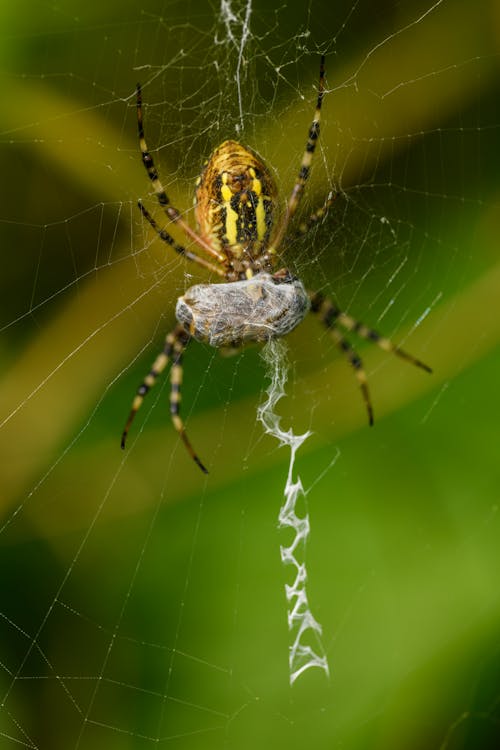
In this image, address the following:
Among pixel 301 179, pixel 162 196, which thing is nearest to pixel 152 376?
pixel 162 196

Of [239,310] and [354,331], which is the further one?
[354,331]

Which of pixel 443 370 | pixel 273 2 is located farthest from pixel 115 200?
pixel 443 370

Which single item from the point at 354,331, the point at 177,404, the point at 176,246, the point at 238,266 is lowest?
the point at 177,404

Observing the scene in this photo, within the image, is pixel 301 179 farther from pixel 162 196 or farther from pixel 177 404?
pixel 177 404

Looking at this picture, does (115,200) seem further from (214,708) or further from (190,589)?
(214,708)

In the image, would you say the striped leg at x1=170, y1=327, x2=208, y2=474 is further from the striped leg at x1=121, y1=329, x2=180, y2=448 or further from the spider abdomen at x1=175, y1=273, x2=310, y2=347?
the spider abdomen at x1=175, y1=273, x2=310, y2=347

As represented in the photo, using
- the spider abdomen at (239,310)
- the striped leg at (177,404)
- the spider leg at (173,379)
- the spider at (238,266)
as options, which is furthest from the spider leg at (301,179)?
the striped leg at (177,404)

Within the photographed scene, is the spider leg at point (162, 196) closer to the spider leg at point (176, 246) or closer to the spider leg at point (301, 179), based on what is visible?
the spider leg at point (176, 246)
